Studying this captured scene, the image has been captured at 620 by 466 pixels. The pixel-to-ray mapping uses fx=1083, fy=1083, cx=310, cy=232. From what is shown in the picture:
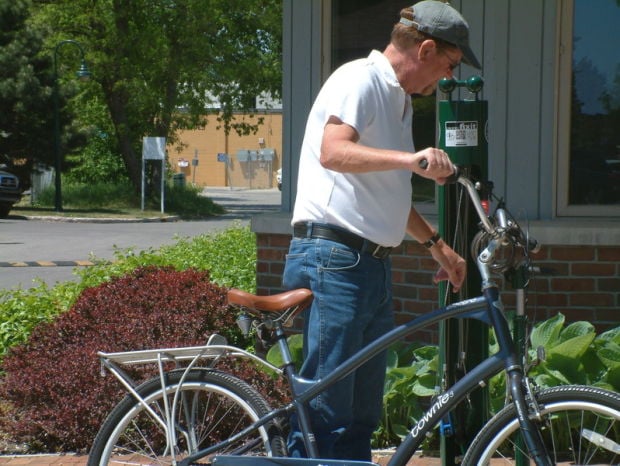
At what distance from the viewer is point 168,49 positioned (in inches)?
1303

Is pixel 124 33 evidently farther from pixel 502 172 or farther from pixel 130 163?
pixel 502 172

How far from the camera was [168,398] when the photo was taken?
371 centimetres

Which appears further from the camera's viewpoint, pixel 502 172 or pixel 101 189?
pixel 101 189

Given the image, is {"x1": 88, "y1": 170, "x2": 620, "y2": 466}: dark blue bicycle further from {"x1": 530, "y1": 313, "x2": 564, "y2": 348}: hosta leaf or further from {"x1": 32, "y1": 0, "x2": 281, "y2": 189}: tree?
{"x1": 32, "y1": 0, "x2": 281, "y2": 189}: tree

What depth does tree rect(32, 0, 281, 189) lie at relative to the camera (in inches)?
1296

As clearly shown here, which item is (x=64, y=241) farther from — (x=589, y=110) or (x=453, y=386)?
(x=453, y=386)

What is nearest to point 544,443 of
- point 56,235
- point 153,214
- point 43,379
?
point 43,379

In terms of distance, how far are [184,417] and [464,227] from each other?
4.83 ft

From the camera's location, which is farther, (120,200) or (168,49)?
(120,200)

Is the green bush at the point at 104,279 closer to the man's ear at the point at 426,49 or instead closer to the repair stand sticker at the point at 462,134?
the repair stand sticker at the point at 462,134

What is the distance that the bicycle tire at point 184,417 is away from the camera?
3.68 meters

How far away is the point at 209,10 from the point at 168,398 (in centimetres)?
2977

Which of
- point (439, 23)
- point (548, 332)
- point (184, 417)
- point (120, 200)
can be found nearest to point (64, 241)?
point (120, 200)

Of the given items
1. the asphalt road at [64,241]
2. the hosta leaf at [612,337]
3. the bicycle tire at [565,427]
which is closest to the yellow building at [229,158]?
the asphalt road at [64,241]
